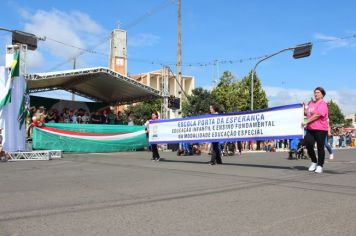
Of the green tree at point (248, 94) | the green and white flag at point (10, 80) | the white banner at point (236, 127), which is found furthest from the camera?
the green tree at point (248, 94)

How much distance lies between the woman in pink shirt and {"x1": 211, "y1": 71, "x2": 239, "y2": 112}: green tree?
158 feet

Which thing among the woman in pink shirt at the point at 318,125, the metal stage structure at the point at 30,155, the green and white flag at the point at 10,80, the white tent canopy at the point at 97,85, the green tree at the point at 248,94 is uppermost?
the green tree at the point at 248,94

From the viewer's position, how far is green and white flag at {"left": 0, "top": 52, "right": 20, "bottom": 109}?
16.5 meters

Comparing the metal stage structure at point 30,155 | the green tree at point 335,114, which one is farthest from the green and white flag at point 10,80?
the green tree at point 335,114

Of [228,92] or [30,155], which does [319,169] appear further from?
[228,92]

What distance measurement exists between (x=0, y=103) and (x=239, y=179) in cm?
1126

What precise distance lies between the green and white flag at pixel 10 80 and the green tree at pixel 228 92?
42.8 m

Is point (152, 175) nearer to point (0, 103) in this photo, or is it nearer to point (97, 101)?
point (0, 103)

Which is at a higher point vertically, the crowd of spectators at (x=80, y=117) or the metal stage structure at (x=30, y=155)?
the crowd of spectators at (x=80, y=117)

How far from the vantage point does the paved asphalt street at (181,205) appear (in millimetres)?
4738

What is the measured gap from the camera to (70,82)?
2802 cm

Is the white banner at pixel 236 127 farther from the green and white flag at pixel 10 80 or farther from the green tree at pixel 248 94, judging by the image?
the green tree at pixel 248 94

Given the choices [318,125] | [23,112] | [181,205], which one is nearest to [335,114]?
[23,112]

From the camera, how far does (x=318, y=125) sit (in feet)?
32.8
